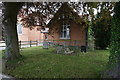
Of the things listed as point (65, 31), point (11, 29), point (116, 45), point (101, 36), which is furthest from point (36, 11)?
point (101, 36)

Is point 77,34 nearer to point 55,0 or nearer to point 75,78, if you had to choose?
point 55,0

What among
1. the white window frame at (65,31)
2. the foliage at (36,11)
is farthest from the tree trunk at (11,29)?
the white window frame at (65,31)

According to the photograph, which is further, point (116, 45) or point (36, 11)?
point (36, 11)

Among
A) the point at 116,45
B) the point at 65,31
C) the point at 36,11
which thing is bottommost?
the point at 116,45

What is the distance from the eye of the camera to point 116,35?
4605 mm

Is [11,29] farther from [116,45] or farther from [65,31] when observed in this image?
[65,31]

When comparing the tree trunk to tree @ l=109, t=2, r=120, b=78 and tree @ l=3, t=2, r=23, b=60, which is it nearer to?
tree @ l=3, t=2, r=23, b=60

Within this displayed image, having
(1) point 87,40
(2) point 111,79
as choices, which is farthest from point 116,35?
(1) point 87,40

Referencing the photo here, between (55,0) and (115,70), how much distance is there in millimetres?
6252

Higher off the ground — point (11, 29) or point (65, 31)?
point (65, 31)

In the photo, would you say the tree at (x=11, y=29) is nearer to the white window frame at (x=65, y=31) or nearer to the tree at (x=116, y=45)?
the tree at (x=116, y=45)

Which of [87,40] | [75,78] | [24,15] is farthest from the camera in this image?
[87,40]

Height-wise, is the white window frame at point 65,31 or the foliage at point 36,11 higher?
the foliage at point 36,11

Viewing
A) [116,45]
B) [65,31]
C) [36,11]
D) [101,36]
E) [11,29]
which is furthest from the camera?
[65,31]
